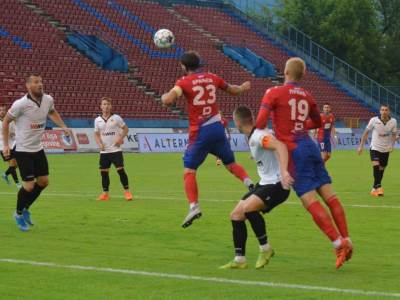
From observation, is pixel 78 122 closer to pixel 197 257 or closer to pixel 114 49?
pixel 114 49

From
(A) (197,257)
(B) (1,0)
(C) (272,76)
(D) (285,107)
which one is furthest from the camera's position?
(C) (272,76)

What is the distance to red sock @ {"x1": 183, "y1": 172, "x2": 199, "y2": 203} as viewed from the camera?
43.2 ft

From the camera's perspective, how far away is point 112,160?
21.5 m

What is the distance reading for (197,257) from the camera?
37.4ft

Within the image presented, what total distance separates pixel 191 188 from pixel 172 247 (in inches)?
50.3

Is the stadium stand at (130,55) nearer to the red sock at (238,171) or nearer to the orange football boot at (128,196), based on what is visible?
the orange football boot at (128,196)

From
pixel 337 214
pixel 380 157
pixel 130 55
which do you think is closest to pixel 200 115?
pixel 337 214

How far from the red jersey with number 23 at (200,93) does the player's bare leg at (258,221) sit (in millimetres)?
3061

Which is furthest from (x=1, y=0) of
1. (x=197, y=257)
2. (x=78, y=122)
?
(x=197, y=257)

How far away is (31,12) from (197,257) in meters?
48.4

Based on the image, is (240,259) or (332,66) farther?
(332,66)

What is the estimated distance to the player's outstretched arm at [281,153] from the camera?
971 cm

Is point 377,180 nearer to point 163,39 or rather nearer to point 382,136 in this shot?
point 382,136

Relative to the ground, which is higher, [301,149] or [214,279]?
[301,149]
